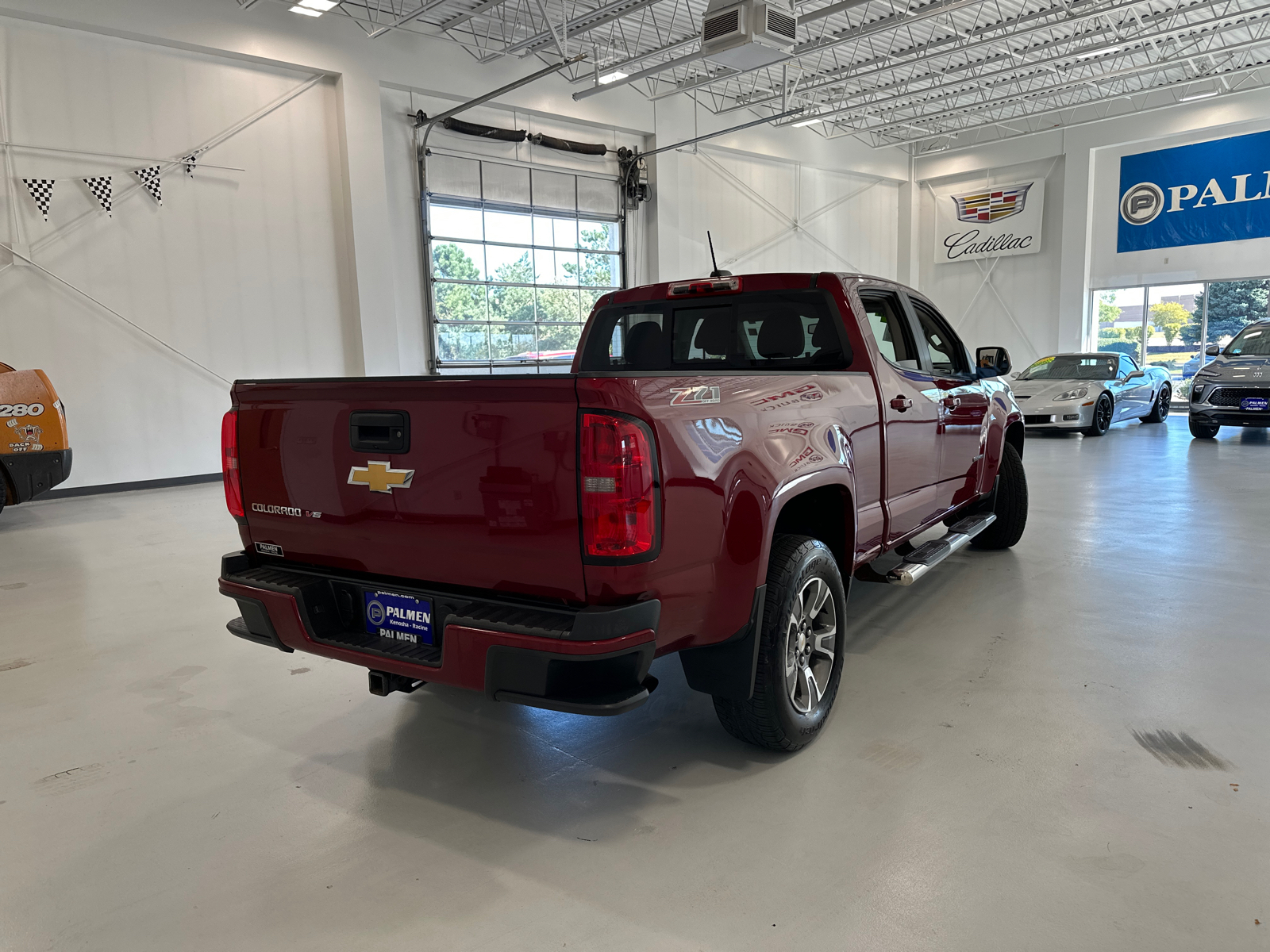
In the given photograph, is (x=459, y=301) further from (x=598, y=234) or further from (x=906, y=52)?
(x=906, y=52)

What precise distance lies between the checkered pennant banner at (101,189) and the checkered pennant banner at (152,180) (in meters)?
0.33

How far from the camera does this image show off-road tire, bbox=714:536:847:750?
2424 mm

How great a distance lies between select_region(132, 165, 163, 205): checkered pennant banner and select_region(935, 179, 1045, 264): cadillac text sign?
17296 mm

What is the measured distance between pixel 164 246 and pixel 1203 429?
14.0 m

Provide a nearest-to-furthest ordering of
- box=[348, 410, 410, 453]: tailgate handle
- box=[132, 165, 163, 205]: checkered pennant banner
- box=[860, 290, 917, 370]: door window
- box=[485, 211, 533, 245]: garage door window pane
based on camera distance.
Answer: box=[348, 410, 410, 453]: tailgate handle
box=[860, 290, 917, 370]: door window
box=[132, 165, 163, 205]: checkered pennant banner
box=[485, 211, 533, 245]: garage door window pane

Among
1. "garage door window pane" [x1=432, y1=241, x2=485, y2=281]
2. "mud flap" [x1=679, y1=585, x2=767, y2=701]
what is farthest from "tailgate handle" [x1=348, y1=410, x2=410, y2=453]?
"garage door window pane" [x1=432, y1=241, x2=485, y2=281]

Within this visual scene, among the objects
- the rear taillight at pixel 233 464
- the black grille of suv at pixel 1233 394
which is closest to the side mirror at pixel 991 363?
the rear taillight at pixel 233 464

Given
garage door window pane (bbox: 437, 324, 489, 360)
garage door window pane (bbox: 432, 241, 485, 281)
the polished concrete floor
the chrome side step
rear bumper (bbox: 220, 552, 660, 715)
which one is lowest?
the polished concrete floor

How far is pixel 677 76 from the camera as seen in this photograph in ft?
47.4

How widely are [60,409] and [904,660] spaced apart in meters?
7.38

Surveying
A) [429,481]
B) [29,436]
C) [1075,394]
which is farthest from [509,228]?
[429,481]

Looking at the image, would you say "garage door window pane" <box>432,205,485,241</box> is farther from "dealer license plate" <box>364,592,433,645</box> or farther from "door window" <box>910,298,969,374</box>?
"dealer license plate" <box>364,592,433,645</box>

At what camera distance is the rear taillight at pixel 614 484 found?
1.89 metres

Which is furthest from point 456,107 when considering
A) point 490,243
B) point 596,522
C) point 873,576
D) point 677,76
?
point 596,522
